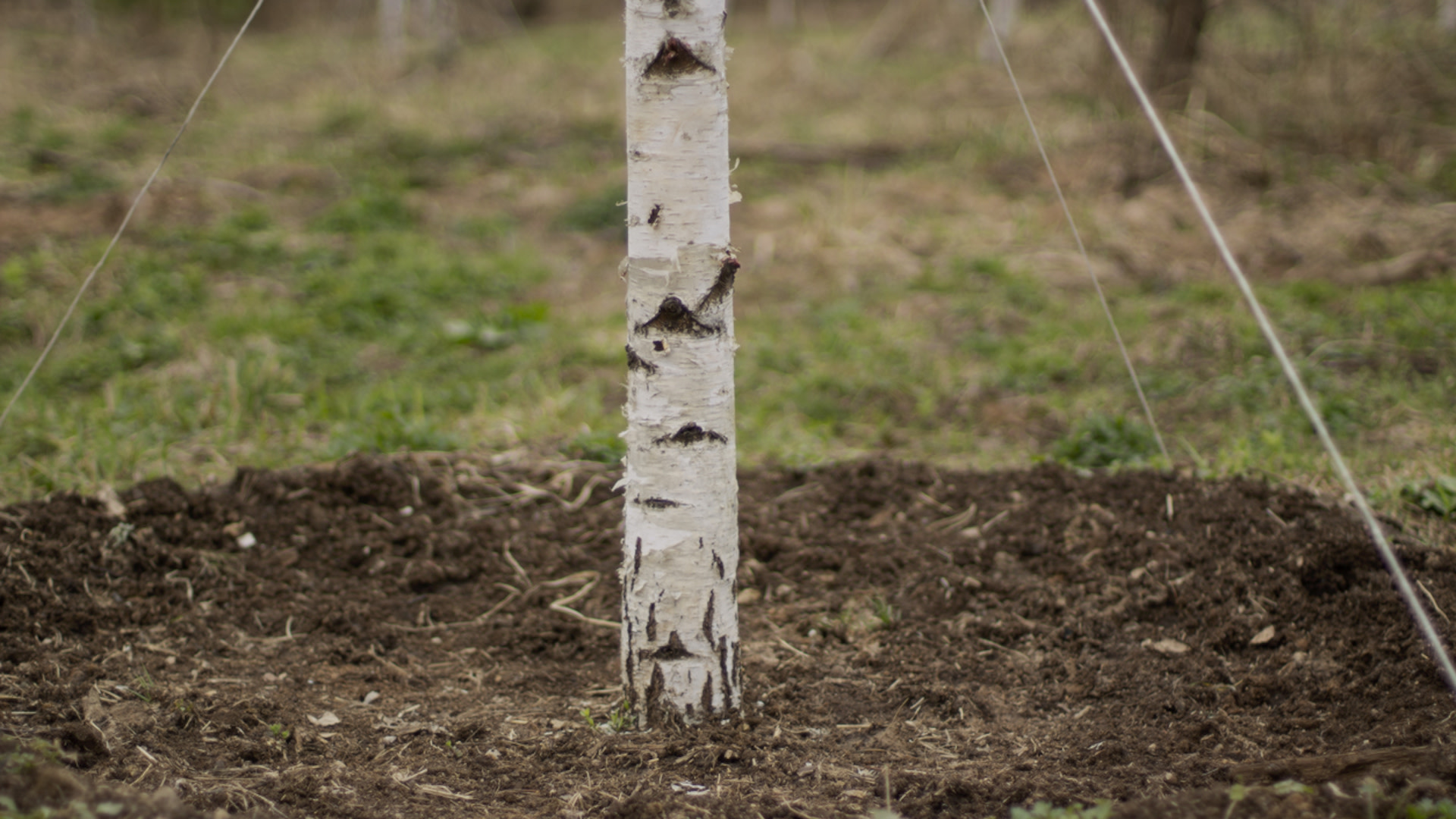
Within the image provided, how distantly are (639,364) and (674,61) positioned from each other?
26.2 inches

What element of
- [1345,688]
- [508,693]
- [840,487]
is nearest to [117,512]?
[508,693]

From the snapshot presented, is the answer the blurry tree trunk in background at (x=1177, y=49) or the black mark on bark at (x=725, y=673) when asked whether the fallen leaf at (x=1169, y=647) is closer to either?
the black mark on bark at (x=725, y=673)

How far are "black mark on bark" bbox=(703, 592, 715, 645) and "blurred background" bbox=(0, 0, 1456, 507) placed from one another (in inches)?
49.8

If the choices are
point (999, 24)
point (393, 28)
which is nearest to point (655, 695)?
point (999, 24)

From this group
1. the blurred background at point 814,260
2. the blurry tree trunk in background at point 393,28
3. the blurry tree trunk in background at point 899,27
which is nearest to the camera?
the blurred background at point 814,260

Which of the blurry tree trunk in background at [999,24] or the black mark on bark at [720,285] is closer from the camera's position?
the black mark on bark at [720,285]

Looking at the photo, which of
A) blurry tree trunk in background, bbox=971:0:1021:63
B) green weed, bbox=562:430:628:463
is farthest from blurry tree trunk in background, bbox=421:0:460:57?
green weed, bbox=562:430:628:463

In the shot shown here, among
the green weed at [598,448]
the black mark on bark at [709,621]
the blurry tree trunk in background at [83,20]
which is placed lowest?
the green weed at [598,448]

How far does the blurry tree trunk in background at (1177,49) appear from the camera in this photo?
7.31 meters

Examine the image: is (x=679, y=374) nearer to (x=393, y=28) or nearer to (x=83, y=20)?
(x=393, y=28)

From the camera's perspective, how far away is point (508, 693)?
9.00 ft

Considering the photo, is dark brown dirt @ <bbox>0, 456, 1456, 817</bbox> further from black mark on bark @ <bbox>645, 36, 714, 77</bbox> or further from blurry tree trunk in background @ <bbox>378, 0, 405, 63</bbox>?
blurry tree trunk in background @ <bbox>378, 0, 405, 63</bbox>

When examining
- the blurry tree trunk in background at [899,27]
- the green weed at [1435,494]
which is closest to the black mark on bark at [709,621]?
the green weed at [1435,494]

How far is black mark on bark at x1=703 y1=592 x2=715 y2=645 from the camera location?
2.38 metres
